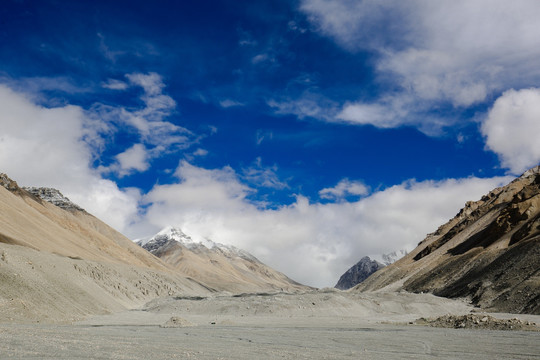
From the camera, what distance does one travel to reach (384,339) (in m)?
26.1

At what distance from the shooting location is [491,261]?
253 ft

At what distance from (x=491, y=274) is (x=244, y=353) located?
64261mm

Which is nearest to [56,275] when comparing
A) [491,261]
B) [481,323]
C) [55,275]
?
[55,275]

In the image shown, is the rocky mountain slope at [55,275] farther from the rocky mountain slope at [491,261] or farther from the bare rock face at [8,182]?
the rocky mountain slope at [491,261]

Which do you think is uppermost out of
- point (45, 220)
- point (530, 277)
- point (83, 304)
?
point (45, 220)

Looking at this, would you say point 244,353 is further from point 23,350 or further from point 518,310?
point 518,310

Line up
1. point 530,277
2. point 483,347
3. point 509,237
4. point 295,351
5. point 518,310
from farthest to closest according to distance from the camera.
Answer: point 509,237
point 530,277
point 518,310
point 483,347
point 295,351

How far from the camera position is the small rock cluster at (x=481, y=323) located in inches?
1253

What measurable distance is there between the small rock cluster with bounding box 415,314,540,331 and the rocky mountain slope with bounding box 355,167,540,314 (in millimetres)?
14804

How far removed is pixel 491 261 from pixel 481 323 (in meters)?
49.8

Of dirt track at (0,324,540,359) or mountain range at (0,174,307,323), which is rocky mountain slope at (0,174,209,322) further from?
dirt track at (0,324,540,359)

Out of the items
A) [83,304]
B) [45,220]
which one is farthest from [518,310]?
[45,220]

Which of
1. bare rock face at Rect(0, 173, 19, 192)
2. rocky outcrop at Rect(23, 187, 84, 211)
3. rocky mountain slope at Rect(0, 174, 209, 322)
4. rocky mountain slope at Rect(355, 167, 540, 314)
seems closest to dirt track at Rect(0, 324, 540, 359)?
rocky mountain slope at Rect(0, 174, 209, 322)

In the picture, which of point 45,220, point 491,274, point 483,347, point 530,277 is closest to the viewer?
point 483,347
